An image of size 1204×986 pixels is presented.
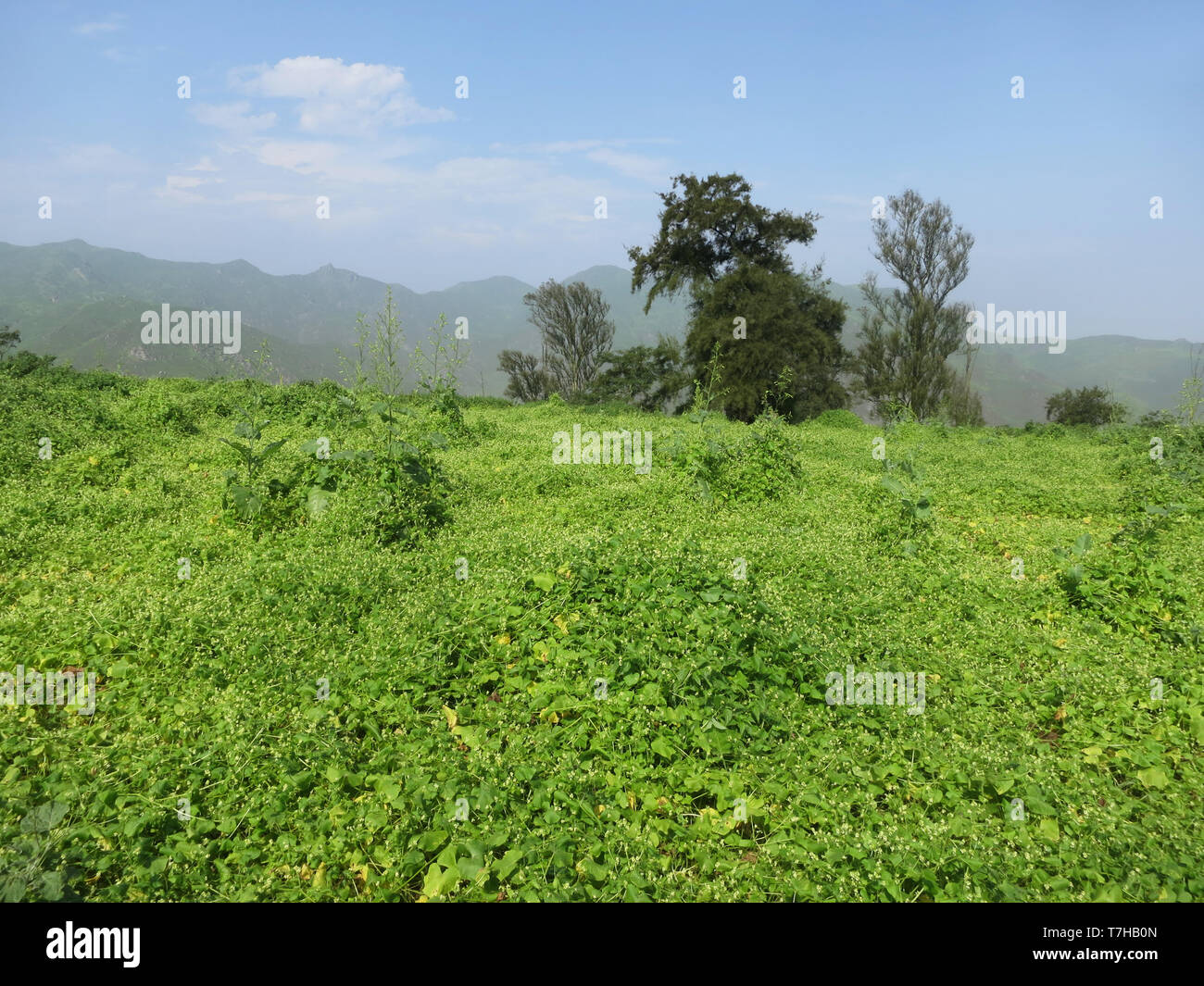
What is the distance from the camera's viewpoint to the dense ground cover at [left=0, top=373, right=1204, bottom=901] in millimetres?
3611

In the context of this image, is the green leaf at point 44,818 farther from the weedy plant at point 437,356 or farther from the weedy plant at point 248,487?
the weedy plant at point 437,356

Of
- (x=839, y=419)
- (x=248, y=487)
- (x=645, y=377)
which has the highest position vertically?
(x=645, y=377)

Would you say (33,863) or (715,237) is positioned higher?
(715,237)

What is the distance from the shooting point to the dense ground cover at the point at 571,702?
361cm

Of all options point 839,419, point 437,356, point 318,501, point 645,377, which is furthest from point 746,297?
point 318,501

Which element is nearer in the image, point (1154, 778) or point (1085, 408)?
point (1154, 778)

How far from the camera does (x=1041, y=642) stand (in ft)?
20.5

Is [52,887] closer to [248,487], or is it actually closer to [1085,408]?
[248,487]

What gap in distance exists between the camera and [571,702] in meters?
4.71

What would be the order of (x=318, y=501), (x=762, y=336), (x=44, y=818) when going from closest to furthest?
1. (x=44, y=818)
2. (x=318, y=501)
3. (x=762, y=336)

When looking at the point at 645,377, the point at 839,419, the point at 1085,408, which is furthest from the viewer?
the point at 645,377

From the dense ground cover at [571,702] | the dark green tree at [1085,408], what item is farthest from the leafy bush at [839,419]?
the dense ground cover at [571,702]

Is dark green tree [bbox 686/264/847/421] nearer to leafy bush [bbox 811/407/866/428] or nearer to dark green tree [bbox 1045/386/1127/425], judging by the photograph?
leafy bush [bbox 811/407/866/428]

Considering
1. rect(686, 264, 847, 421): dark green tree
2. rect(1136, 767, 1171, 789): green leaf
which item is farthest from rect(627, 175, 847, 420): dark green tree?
rect(1136, 767, 1171, 789): green leaf
